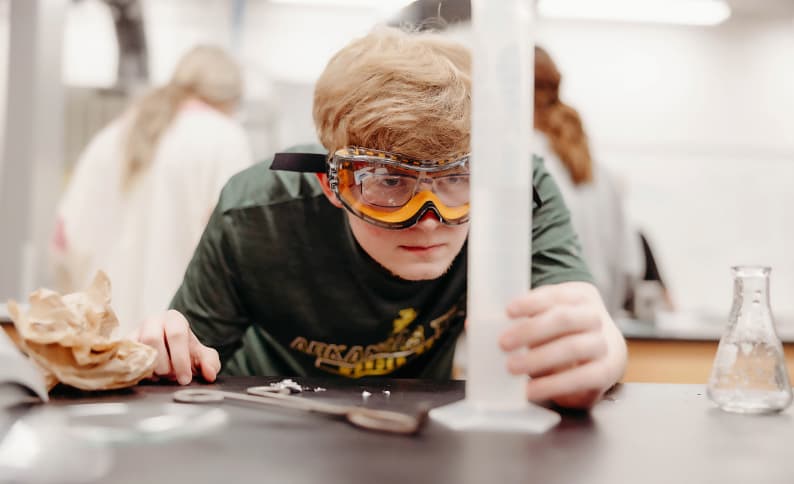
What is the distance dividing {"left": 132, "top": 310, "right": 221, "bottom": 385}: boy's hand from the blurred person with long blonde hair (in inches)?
55.5

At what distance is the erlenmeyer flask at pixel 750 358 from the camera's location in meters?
0.76

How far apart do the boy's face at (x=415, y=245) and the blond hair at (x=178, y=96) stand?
1.64 m

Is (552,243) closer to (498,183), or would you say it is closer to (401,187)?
(401,187)

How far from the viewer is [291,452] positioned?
0.54 meters

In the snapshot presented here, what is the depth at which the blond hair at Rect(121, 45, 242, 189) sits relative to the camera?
2637 mm

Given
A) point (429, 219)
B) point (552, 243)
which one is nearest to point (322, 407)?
point (429, 219)

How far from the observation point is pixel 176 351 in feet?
2.89

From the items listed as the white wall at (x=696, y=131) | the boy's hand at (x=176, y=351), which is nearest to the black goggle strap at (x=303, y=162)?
the boy's hand at (x=176, y=351)

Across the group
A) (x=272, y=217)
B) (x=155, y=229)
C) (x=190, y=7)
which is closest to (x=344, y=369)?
(x=272, y=217)

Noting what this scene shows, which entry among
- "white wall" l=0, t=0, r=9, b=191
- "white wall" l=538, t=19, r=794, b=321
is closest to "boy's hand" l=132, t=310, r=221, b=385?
"white wall" l=0, t=0, r=9, b=191

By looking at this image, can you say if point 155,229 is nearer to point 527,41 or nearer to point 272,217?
point 272,217

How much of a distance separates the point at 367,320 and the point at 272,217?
0.83ft

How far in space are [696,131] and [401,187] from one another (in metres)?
2.92

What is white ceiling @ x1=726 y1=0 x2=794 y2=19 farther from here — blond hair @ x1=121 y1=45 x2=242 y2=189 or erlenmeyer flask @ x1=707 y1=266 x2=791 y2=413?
erlenmeyer flask @ x1=707 y1=266 x2=791 y2=413
